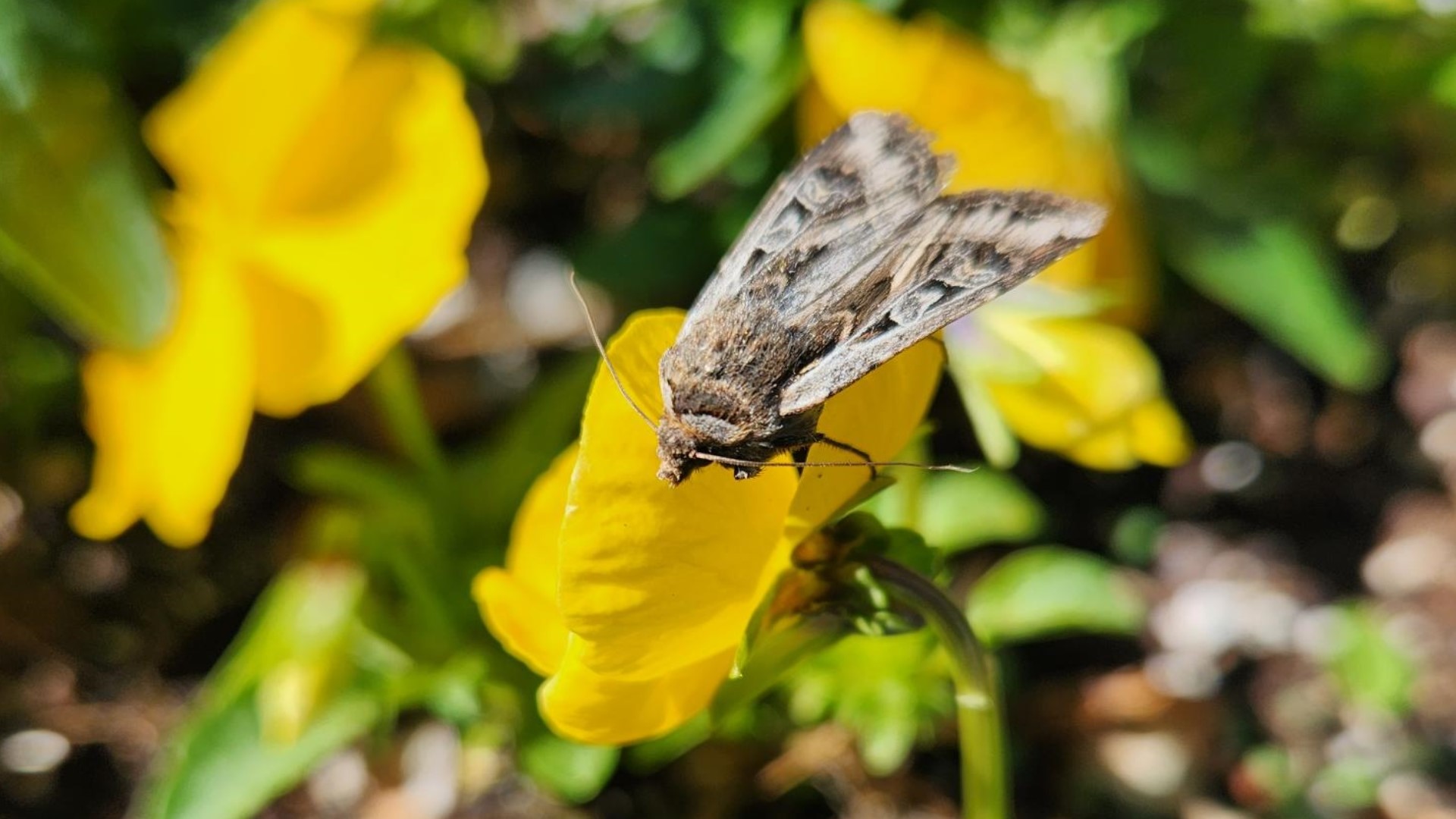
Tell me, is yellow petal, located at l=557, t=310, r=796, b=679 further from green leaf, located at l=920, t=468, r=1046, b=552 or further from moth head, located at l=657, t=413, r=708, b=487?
green leaf, located at l=920, t=468, r=1046, b=552

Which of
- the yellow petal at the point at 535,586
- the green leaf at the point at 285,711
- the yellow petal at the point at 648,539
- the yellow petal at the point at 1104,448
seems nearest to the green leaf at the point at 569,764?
the green leaf at the point at 285,711

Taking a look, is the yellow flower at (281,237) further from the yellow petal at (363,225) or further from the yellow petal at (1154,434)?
the yellow petal at (1154,434)

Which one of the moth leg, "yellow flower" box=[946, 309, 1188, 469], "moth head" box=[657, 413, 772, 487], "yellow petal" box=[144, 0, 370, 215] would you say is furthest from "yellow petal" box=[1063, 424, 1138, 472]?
"yellow petal" box=[144, 0, 370, 215]

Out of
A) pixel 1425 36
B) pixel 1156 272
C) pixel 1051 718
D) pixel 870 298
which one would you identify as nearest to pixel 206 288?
pixel 870 298

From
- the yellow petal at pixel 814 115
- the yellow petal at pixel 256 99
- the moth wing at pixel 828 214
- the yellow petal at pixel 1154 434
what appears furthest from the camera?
the yellow petal at pixel 814 115

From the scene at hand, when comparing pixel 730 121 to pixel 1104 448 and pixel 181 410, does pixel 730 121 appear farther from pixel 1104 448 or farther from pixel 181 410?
pixel 181 410

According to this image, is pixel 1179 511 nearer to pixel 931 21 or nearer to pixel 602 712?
pixel 931 21
